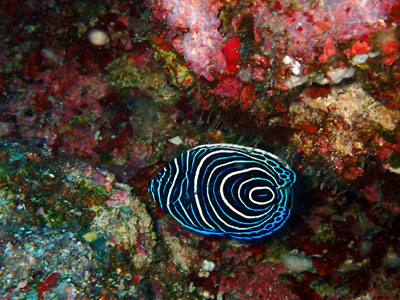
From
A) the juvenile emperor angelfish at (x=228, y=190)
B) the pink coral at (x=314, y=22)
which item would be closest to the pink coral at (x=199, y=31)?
the pink coral at (x=314, y=22)

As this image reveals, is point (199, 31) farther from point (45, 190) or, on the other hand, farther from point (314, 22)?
point (45, 190)

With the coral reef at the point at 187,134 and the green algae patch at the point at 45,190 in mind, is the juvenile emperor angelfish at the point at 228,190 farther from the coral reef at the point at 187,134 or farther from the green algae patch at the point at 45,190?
the green algae patch at the point at 45,190

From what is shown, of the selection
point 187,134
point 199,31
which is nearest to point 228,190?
point 199,31

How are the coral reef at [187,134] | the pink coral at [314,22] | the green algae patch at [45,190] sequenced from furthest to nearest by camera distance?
the green algae patch at [45,190], the coral reef at [187,134], the pink coral at [314,22]

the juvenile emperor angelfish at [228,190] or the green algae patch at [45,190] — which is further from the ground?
the juvenile emperor angelfish at [228,190]

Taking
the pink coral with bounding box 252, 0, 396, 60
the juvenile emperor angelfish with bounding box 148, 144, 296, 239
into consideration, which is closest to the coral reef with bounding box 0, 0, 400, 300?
the pink coral with bounding box 252, 0, 396, 60

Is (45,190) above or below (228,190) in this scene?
below

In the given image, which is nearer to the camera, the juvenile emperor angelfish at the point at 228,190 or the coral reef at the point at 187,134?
the coral reef at the point at 187,134

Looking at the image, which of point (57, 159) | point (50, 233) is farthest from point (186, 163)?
point (57, 159)
